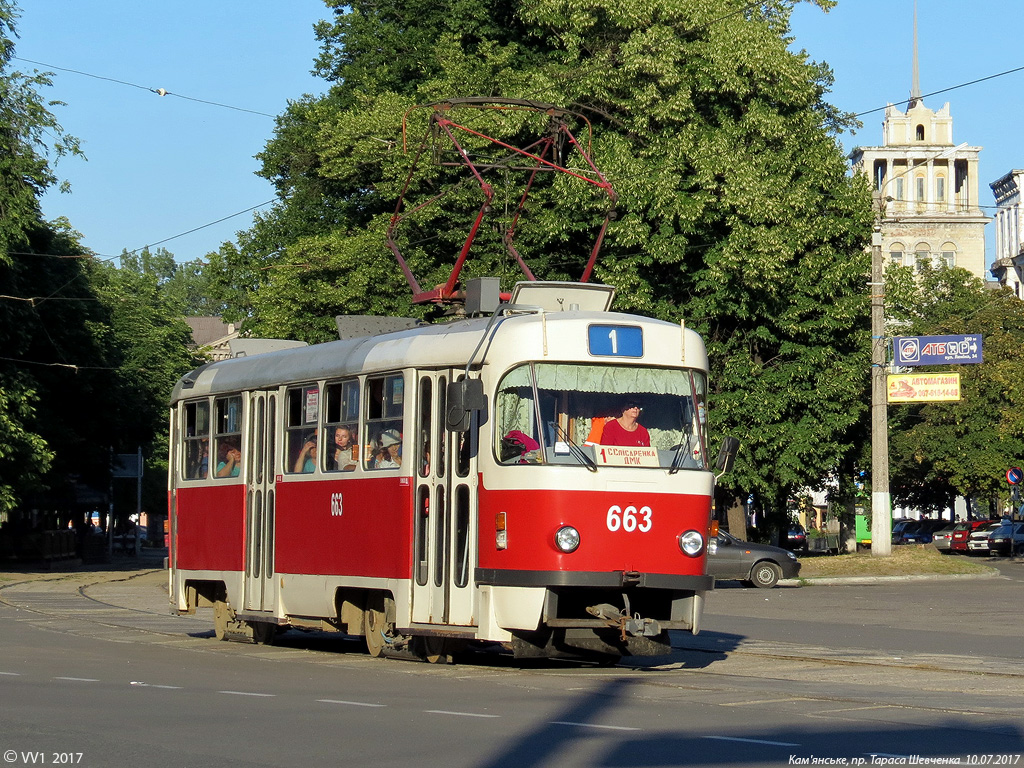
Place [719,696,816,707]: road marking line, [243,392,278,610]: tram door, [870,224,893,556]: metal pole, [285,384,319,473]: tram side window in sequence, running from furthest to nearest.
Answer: [870,224,893,556]: metal pole
[243,392,278,610]: tram door
[285,384,319,473]: tram side window
[719,696,816,707]: road marking line

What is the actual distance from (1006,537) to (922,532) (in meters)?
16.7

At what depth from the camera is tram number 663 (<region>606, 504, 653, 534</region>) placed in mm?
14156

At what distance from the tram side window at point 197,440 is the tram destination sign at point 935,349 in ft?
66.1

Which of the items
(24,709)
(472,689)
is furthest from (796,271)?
(24,709)

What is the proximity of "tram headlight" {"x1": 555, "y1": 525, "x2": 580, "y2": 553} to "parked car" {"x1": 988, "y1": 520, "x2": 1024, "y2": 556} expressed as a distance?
2120 inches

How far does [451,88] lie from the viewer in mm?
39250

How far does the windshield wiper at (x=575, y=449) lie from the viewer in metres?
14.1

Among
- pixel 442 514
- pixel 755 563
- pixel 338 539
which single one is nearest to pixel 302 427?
pixel 338 539

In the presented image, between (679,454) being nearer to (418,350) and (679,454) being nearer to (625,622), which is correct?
(625,622)

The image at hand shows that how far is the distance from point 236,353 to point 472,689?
8.96 meters

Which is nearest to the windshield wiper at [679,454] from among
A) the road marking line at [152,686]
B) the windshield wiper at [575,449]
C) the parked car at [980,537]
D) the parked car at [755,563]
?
the windshield wiper at [575,449]

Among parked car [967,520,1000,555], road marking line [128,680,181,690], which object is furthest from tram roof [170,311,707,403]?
parked car [967,520,1000,555]

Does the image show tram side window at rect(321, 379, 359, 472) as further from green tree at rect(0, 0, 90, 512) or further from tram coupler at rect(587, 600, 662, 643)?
green tree at rect(0, 0, 90, 512)

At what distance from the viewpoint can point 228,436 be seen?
19.1 metres
